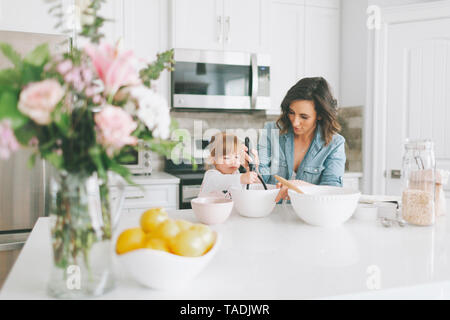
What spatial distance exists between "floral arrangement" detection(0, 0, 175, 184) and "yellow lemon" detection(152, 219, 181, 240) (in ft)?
0.50

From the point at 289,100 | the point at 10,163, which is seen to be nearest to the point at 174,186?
the point at 10,163

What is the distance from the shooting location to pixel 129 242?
0.77 m

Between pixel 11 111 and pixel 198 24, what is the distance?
260 cm

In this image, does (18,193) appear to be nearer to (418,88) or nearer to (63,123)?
(63,123)

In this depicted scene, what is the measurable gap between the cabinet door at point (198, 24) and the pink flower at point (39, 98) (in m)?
2.47

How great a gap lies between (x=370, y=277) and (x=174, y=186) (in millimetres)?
2131

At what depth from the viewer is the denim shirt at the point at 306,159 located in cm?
188

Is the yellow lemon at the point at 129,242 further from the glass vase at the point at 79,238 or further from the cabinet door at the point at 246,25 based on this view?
the cabinet door at the point at 246,25

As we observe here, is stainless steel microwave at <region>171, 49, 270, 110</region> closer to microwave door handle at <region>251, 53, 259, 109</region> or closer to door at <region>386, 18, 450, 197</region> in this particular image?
microwave door handle at <region>251, 53, 259, 109</region>

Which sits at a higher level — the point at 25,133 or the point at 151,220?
the point at 25,133

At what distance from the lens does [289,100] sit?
1922 mm

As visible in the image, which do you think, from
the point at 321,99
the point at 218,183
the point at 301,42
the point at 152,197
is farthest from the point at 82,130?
the point at 301,42

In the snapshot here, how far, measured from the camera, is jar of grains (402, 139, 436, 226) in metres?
1.27
